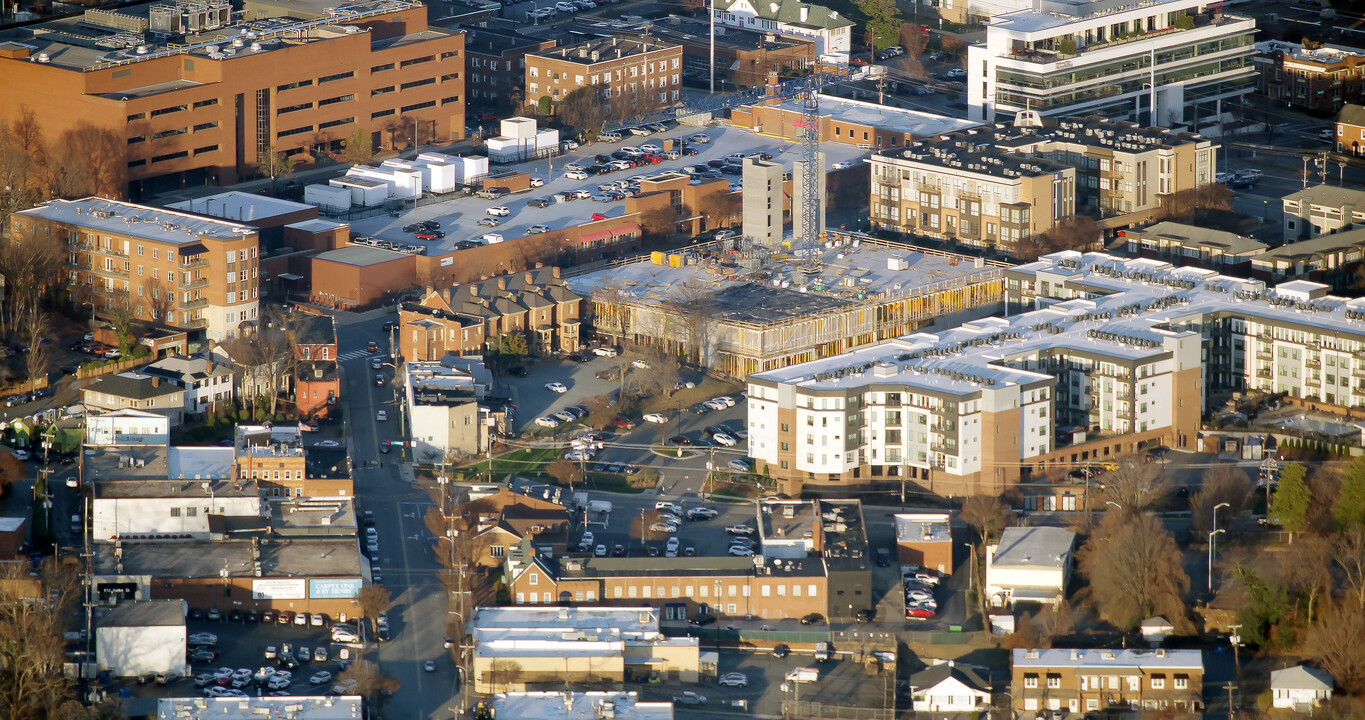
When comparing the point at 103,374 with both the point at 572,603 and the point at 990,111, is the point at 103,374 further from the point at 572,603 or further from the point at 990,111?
the point at 990,111

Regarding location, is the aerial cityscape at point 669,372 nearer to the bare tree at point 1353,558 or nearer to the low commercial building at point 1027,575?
the low commercial building at point 1027,575

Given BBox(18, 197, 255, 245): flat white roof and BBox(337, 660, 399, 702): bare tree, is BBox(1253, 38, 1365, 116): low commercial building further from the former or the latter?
BBox(337, 660, 399, 702): bare tree

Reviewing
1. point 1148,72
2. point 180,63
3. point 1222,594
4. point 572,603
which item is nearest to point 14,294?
point 180,63

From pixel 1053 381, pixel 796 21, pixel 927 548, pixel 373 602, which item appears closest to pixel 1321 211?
pixel 1053 381

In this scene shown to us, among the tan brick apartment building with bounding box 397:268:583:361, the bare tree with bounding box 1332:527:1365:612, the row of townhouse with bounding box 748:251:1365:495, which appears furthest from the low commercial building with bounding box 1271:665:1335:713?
the tan brick apartment building with bounding box 397:268:583:361

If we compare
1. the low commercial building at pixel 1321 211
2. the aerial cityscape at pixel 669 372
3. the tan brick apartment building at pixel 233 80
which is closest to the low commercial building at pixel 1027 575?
the aerial cityscape at pixel 669 372
